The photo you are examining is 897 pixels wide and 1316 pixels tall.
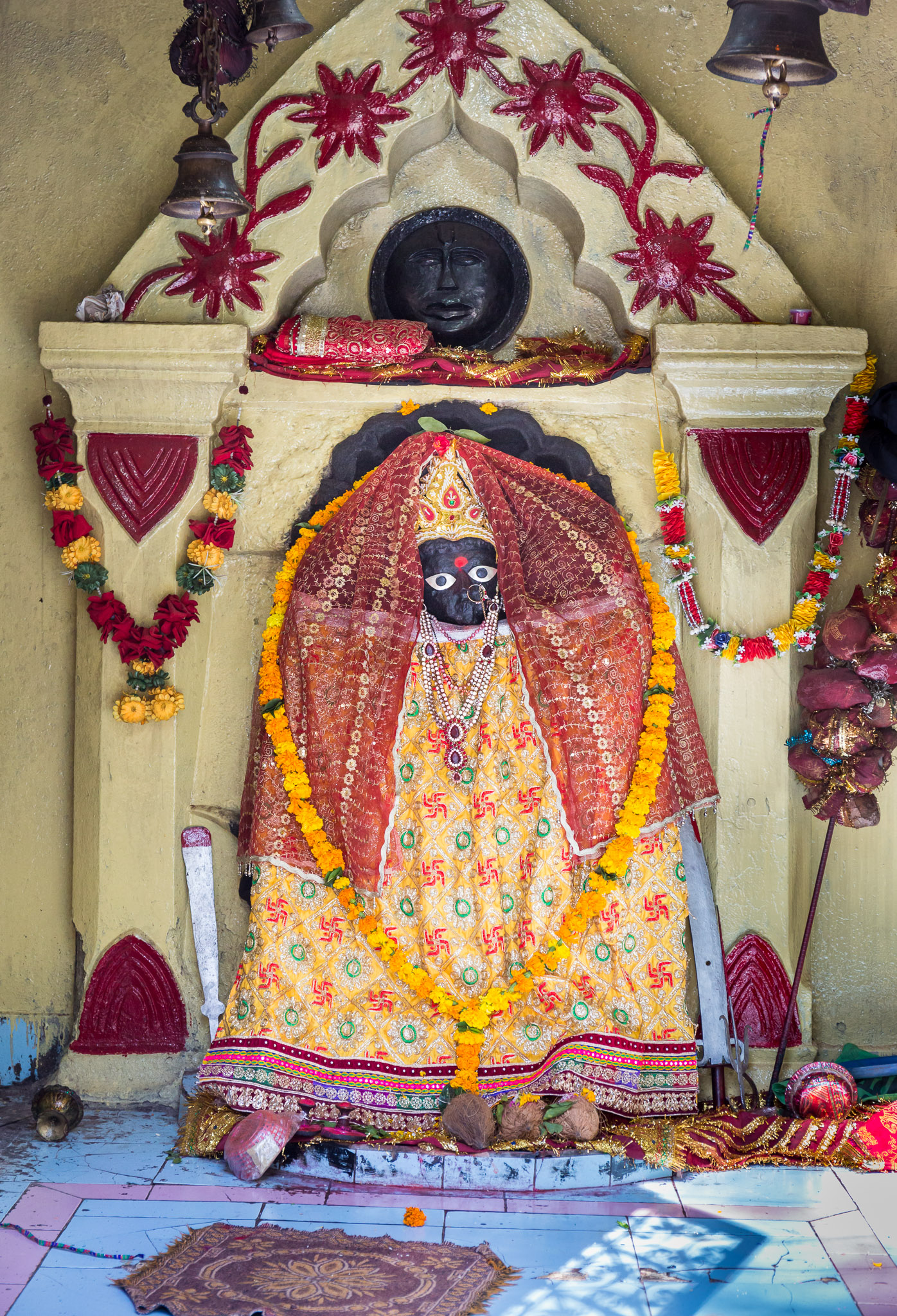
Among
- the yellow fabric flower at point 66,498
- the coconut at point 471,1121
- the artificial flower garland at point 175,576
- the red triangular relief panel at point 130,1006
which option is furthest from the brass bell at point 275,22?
the coconut at point 471,1121

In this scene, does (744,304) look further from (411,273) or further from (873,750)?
(873,750)

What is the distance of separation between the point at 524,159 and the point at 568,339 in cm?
66

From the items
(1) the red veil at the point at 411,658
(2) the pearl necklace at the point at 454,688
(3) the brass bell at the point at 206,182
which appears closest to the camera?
(3) the brass bell at the point at 206,182

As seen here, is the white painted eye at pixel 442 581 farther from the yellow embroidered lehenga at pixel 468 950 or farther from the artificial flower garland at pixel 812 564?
the artificial flower garland at pixel 812 564

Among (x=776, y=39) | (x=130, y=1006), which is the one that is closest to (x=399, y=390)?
(x=776, y=39)

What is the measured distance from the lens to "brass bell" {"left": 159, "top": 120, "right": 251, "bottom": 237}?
4070 millimetres

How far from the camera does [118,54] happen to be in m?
5.06

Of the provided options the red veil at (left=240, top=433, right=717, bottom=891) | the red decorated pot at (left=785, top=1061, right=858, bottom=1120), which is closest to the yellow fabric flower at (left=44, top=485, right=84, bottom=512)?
the red veil at (left=240, top=433, right=717, bottom=891)

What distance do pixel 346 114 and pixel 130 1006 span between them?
322 cm

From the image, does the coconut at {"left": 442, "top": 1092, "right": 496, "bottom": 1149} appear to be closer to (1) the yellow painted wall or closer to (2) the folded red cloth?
(1) the yellow painted wall

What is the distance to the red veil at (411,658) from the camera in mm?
4551

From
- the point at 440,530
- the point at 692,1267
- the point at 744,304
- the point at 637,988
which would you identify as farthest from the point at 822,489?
the point at 692,1267

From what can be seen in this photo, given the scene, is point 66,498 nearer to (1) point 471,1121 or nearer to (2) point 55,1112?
(2) point 55,1112

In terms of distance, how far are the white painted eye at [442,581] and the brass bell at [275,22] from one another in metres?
1.77
